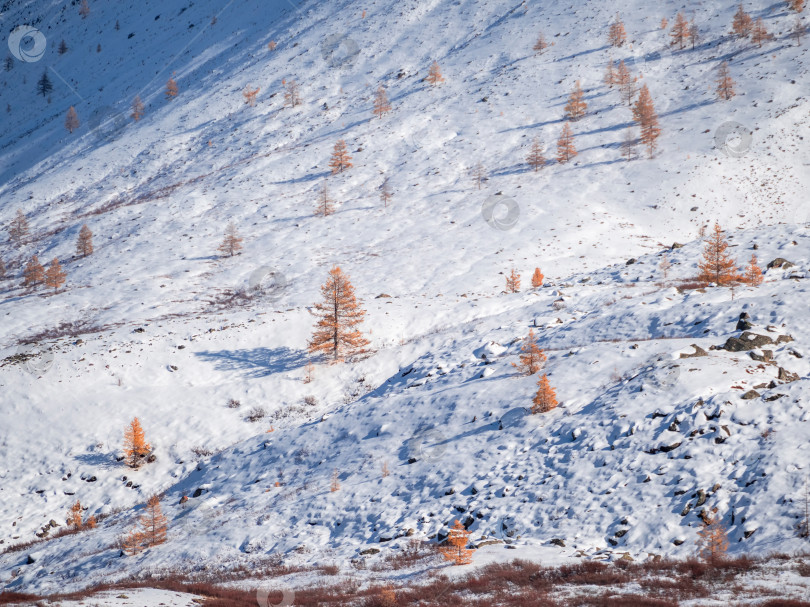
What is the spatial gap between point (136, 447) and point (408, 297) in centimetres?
2220

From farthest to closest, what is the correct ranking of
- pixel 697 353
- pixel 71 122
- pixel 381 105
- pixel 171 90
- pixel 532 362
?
pixel 171 90
pixel 71 122
pixel 381 105
pixel 532 362
pixel 697 353

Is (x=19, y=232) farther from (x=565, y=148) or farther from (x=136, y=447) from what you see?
(x=565, y=148)

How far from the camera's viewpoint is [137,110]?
10319cm

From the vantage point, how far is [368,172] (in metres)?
72.6

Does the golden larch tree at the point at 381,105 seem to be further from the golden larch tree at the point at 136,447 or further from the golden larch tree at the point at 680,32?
the golden larch tree at the point at 136,447

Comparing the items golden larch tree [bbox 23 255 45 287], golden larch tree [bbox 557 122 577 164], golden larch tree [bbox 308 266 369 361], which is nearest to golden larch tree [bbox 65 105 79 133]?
golden larch tree [bbox 23 255 45 287]

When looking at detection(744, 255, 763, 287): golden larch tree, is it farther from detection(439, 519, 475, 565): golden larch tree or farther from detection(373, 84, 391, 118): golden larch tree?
detection(373, 84, 391, 118): golden larch tree

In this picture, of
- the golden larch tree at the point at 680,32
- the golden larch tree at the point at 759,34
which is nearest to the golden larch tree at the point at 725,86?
the golden larch tree at the point at 759,34

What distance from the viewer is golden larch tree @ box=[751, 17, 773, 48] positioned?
7256 centimetres

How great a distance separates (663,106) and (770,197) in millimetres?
26229

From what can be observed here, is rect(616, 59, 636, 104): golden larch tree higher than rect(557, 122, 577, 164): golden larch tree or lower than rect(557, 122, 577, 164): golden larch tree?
higher

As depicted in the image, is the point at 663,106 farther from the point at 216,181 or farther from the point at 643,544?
the point at 643,544

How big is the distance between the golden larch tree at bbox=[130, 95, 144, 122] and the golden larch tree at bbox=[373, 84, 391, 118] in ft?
170

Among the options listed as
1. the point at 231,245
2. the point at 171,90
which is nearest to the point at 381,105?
the point at 231,245
